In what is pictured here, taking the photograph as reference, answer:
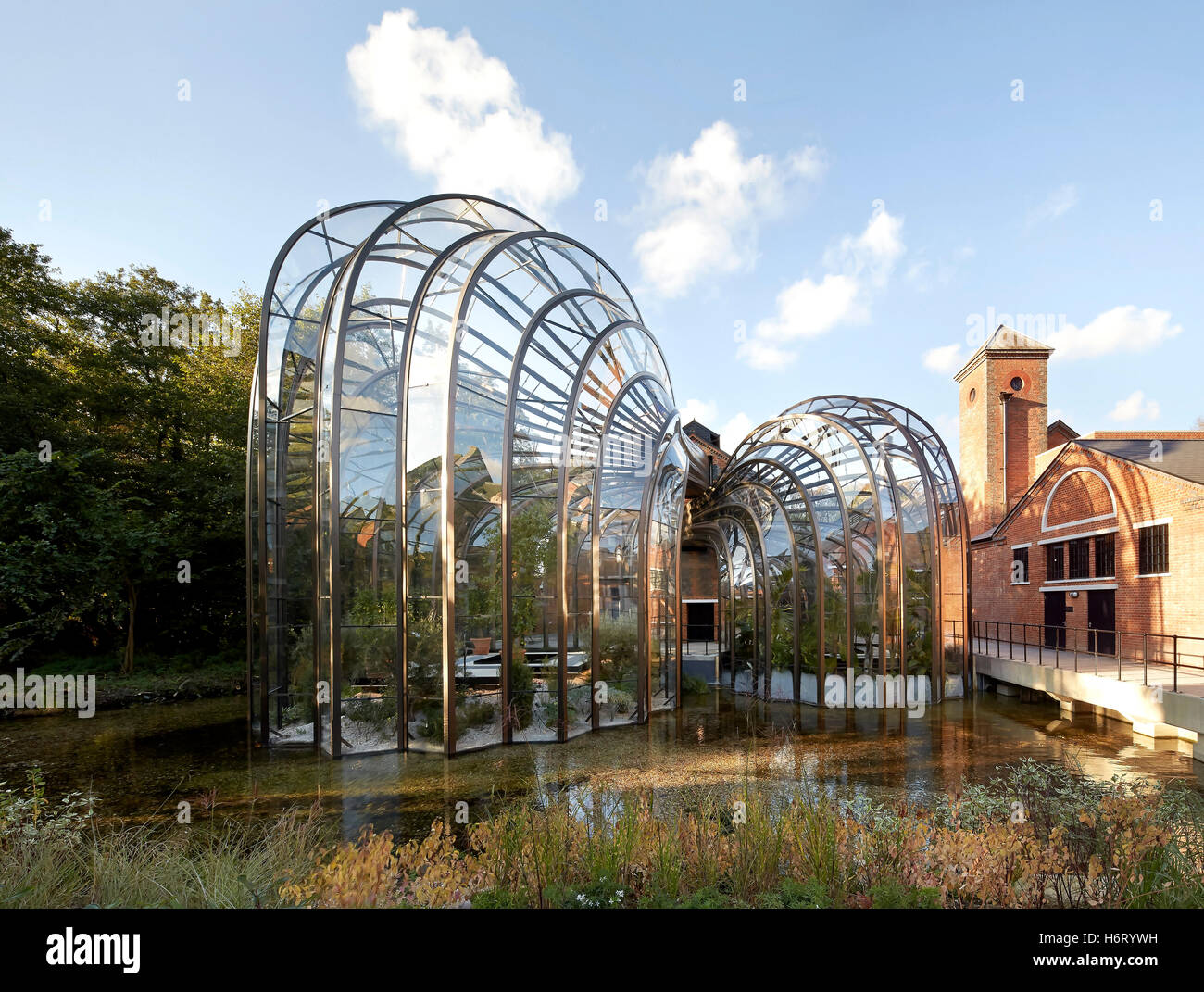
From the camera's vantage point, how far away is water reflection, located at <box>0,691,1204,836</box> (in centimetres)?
896

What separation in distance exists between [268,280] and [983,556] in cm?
2759

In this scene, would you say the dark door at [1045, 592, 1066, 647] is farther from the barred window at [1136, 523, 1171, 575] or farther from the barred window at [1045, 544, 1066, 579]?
the barred window at [1136, 523, 1171, 575]

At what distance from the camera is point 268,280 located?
1225cm

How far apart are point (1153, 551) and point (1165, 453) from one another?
314cm

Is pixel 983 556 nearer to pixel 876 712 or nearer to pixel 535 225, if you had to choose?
pixel 876 712

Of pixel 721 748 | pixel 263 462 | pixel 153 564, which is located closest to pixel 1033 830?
pixel 721 748

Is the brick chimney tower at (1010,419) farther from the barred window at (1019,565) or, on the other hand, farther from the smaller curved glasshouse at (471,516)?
the smaller curved glasshouse at (471,516)

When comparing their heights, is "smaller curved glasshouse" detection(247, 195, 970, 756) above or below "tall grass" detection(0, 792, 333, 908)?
above

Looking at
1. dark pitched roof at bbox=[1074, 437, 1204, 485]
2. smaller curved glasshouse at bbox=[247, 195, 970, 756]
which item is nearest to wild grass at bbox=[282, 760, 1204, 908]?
smaller curved glasshouse at bbox=[247, 195, 970, 756]

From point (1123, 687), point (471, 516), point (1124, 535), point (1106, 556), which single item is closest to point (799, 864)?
point (471, 516)

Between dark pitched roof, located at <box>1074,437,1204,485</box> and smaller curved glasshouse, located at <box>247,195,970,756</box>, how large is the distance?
6.64 metres

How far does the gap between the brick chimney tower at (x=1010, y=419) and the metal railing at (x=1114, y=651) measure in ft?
Result: 46.9

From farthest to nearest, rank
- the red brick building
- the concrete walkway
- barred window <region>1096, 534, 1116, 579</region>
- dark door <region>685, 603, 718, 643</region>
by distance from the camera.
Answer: dark door <region>685, 603, 718, 643</region> → barred window <region>1096, 534, 1116, 579</region> → the red brick building → the concrete walkway
